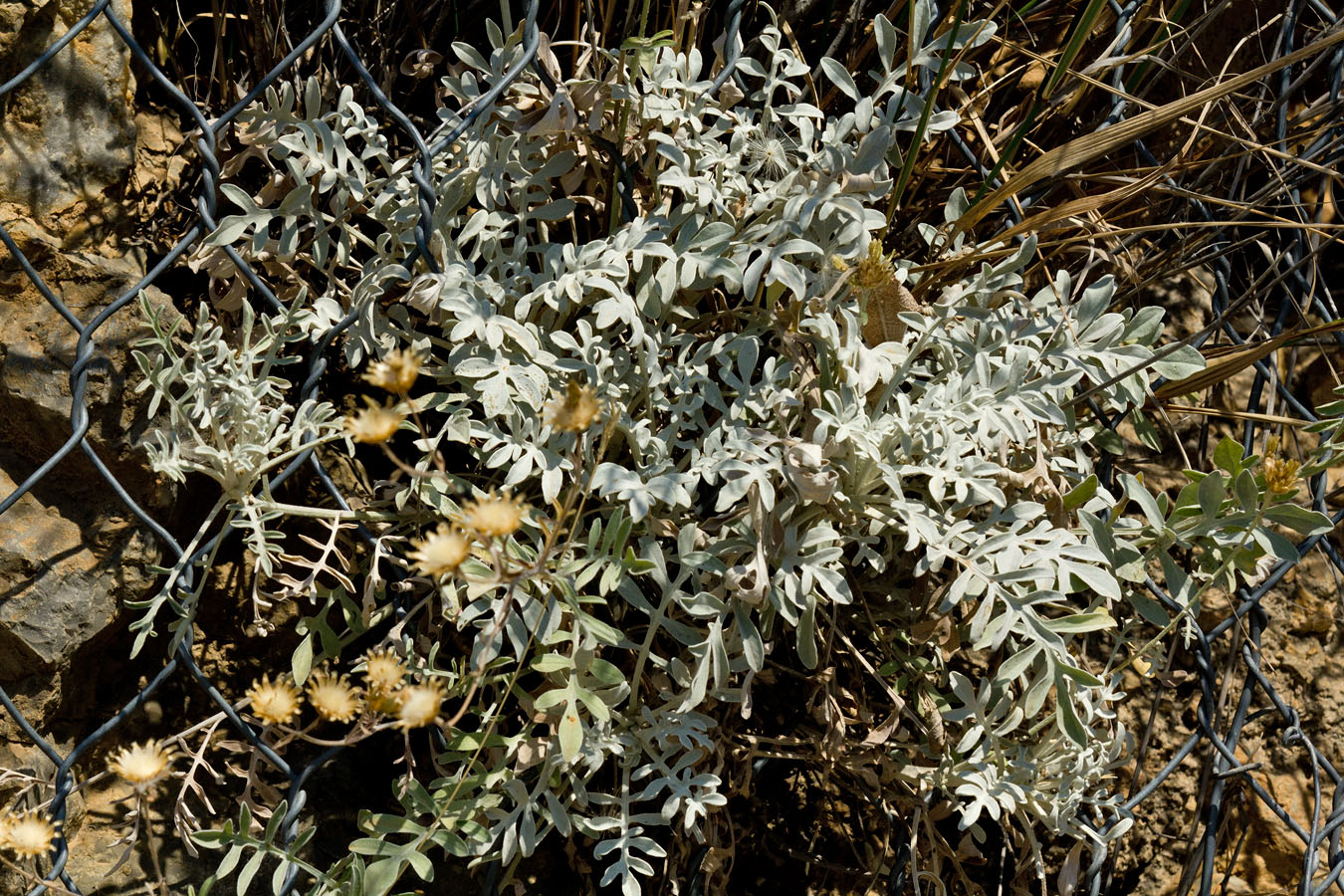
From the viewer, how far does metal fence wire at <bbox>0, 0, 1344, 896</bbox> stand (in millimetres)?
1071

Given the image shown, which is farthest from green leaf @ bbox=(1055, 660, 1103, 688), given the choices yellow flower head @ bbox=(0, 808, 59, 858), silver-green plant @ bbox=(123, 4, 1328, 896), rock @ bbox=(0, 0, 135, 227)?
rock @ bbox=(0, 0, 135, 227)

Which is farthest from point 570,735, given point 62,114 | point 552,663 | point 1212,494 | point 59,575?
point 62,114

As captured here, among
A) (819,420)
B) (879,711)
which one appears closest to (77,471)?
(819,420)

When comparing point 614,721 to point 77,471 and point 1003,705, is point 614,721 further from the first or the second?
point 77,471

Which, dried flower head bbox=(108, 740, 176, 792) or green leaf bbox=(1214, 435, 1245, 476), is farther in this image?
green leaf bbox=(1214, 435, 1245, 476)

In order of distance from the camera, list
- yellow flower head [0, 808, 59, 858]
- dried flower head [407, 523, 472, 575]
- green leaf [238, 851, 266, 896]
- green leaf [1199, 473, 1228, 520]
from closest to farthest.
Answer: dried flower head [407, 523, 472, 575]
yellow flower head [0, 808, 59, 858]
green leaf [238, 851, 266, 896]
green leaf [1199, 473, 1228, 520]

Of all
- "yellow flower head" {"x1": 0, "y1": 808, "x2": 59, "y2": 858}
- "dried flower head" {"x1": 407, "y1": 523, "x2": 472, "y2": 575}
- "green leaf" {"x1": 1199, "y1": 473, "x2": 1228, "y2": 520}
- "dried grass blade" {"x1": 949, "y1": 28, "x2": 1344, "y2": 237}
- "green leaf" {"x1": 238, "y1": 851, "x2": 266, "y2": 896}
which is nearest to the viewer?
"dried flower head" {"x1": 407, "y1": 523, "x2": 472, "y2": 575}

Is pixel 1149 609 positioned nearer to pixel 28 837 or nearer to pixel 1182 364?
pixel 1182 364

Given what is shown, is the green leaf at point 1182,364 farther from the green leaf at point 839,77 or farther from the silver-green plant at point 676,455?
the green leaf at point 839,77

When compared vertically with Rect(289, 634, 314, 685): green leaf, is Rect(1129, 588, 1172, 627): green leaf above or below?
below

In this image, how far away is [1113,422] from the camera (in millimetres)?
1336

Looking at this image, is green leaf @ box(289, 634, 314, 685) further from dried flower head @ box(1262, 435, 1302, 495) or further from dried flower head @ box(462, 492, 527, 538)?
dried flower head @ box(1262, 435, 1302, 495)

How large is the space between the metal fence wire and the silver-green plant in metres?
0.05

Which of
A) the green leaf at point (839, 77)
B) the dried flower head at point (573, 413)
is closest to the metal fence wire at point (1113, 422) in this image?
the green leaf at point (839, 77)
